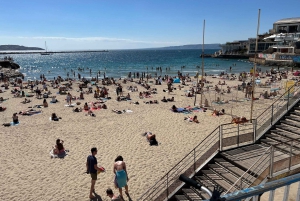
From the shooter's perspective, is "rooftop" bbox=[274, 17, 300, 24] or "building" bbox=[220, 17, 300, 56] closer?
"building" bbox=[220, 17, 300, 56]

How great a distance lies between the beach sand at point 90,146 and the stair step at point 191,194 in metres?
1.85

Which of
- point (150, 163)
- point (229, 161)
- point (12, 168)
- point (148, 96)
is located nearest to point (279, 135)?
point (229, 161)

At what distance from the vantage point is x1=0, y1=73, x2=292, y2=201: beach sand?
802 centimetres

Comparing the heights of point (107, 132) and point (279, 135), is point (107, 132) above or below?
below

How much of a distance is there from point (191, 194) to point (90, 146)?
646 centimetres

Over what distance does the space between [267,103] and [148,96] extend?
33.7 feet

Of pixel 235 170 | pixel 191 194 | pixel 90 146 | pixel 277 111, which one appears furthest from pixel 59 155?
pixel 277 111

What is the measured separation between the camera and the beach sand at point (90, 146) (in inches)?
316

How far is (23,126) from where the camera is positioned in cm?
1470

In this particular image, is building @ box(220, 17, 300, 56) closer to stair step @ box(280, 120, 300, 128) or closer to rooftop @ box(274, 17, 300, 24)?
rooftop @ box(274, 17, 300, 24)

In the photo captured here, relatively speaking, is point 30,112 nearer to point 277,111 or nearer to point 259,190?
point 277,111

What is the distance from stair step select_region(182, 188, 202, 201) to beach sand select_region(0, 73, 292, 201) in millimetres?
1855

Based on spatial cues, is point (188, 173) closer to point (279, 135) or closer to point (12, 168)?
point (279, 135)

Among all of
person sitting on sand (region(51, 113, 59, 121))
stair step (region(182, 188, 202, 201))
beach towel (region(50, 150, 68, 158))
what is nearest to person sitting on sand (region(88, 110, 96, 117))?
person sitting on sand (region(51, 113, 59, 121))
